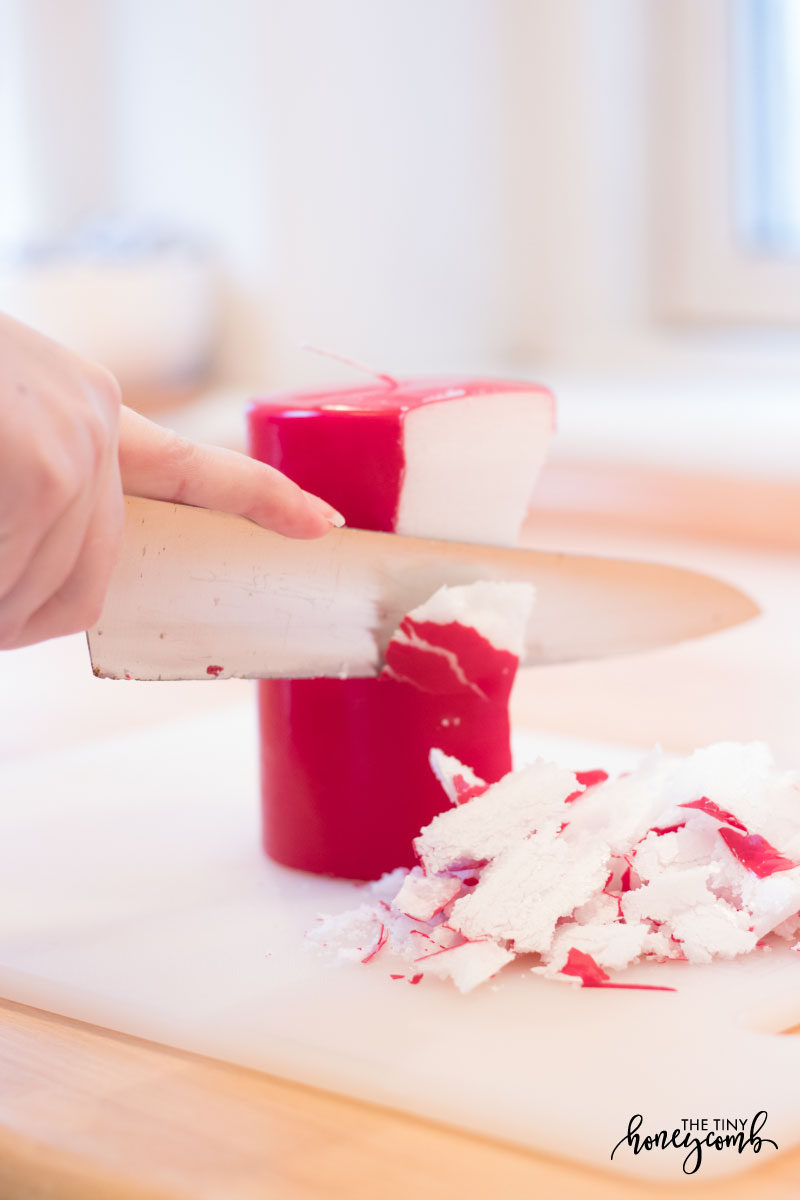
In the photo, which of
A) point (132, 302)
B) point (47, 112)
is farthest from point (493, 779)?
point (47, 112)

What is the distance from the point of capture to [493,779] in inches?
30.2

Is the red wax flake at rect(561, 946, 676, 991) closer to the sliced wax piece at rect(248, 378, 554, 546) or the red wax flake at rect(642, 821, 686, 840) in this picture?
the red wax flake at rect(642, 821, 686, 840)

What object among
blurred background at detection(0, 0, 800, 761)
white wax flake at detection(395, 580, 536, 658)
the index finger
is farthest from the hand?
blurred background at detection(0, 0, 800, 761)

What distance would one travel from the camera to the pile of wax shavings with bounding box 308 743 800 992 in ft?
2.09

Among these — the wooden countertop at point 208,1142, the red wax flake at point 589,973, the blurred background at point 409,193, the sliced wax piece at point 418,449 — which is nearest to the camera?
Result: the wooden countertop at point 208,1142

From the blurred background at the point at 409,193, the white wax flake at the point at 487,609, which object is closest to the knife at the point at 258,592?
the white wax flake at the point at 487,609

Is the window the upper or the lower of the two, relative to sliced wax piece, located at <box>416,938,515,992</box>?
upper

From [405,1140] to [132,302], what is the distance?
161cm

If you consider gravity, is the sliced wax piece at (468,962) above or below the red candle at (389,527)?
below

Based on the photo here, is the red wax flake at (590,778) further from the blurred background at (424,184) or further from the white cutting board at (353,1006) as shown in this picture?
the blurred background at (424,184)

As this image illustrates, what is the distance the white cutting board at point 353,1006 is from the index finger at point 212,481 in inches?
6.0

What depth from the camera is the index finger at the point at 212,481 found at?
656 millimetres

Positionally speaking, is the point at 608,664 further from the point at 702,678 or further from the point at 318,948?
the point at 318,948

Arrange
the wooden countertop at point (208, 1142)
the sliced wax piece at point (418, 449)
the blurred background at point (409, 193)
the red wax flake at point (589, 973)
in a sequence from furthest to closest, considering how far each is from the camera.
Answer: the blurred background at point (409, 193) → the sliced wax piece at point (418, 449) → the red wax flake at point (589, 973) → the wooden countertop at point (208, 1142)
